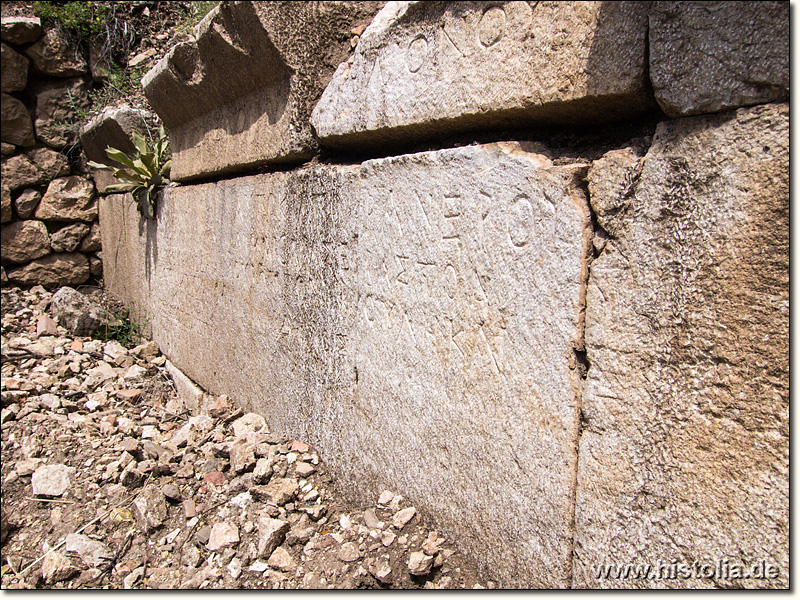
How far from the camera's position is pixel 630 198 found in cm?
113

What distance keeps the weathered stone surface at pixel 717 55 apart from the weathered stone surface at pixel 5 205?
553 cm

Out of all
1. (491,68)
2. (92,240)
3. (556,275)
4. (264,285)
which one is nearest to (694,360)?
(556,275)

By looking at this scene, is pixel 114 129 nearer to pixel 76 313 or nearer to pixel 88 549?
pixel 76 313

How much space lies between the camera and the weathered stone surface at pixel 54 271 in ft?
16.3

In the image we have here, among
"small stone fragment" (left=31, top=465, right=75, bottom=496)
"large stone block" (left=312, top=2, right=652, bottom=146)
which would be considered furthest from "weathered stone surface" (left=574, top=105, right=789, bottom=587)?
"small stone fragment" (left=31, top=465, right=75, bottom=496)

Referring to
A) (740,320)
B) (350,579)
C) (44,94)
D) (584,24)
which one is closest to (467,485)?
(350,579)

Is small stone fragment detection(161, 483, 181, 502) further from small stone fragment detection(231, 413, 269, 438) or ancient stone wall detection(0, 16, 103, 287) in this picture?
ancient stone wall detection(0, 16, 103, 287)

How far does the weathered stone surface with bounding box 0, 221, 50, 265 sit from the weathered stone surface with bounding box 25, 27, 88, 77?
139cm

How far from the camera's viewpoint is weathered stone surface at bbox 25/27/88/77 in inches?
187

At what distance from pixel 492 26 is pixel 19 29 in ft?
16.5

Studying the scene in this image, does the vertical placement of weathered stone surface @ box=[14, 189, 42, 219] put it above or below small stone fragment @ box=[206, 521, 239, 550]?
above

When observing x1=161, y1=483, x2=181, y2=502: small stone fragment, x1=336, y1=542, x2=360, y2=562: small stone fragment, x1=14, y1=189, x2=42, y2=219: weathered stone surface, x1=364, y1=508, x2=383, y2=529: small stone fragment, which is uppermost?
x1=14, y1=189, x2=42, y2=219: weathered stone surface

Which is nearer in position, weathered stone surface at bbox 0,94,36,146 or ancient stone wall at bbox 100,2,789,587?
ancient stone wall at bbox 100,2,789,587

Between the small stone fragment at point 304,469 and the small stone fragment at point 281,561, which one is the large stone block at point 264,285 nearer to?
the small stone fragment at point 304,469
